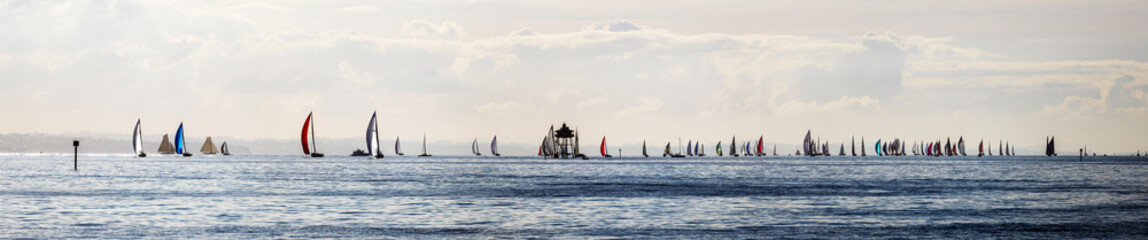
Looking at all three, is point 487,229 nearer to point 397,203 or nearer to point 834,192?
point 397,203

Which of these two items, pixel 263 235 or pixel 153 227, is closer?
pixel 263 235

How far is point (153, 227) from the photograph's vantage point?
46062mm

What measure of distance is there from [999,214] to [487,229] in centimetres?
2607

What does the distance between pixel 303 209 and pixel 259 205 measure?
4.98 meters

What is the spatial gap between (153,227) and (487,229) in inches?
484

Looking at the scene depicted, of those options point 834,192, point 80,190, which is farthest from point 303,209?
point 834,192

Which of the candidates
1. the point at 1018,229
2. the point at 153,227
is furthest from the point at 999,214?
the point at 153,227

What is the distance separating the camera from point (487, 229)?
1813 inches

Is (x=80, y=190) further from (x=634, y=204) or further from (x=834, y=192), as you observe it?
(x=834, y=192)

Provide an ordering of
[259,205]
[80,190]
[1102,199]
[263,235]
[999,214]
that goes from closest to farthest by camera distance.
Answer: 1. [263,235]
2. [999,214]
3. [259,205]
4. [1102,199]
5. [80,190]

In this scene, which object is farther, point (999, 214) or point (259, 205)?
point (259, 205)

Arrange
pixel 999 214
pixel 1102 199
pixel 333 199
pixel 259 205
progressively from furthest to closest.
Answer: pixel 1102 199
pixel 333 199
pixel 259 205
pixel 999 214

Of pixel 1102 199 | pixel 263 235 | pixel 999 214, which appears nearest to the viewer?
pixel 263 235

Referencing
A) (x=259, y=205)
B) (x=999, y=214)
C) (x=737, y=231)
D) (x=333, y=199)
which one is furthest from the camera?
(x=333, y=199)
